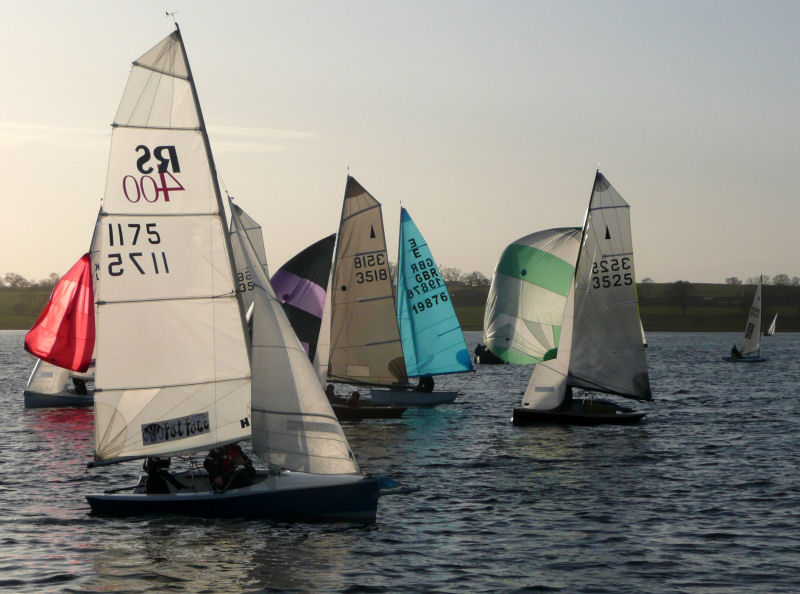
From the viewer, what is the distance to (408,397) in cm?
5575

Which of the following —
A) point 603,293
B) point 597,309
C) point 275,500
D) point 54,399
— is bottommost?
point 275,500

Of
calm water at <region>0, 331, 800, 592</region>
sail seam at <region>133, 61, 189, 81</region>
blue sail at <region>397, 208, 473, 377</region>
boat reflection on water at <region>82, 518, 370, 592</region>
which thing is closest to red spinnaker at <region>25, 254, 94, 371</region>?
calm water at <region>0, 331, 800, 592</region>

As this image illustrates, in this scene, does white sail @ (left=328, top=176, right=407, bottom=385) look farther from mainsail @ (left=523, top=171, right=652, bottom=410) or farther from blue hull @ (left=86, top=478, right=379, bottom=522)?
blue hull @ (left=86, top=478, right=379, bottom=522)

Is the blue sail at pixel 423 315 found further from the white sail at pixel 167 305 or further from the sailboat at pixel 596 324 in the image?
the white sail at pixel 167 305

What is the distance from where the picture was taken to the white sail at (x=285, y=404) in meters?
25.4

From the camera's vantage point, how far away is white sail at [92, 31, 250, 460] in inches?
963

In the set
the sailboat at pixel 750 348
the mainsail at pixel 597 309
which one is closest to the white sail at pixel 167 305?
the mainsail at pixel 597 309

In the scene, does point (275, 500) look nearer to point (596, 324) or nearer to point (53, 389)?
point (596, 324)

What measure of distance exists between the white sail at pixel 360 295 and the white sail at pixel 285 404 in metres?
23.6

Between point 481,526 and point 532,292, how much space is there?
43.9 metres

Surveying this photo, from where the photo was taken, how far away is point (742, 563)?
2381 cm

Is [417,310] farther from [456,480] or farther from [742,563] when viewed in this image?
[742,563]

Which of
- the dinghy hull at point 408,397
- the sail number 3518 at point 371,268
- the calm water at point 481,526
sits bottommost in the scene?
the calm water at point 481,526

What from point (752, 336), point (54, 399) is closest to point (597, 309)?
point (54, 399)
